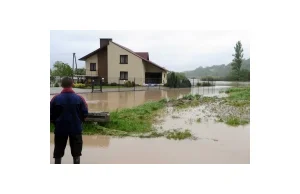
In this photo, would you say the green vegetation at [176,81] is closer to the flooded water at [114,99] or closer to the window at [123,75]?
the window at [123,75]

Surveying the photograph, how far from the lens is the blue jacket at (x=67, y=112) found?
3.47 meters

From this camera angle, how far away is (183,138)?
219 inches

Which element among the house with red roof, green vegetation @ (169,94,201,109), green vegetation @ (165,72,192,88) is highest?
the house with red roof

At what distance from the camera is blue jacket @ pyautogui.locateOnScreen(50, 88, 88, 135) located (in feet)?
11.4

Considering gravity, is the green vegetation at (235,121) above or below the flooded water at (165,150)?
above

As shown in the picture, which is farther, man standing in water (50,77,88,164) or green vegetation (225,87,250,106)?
green vegetation (225,87,250,106)

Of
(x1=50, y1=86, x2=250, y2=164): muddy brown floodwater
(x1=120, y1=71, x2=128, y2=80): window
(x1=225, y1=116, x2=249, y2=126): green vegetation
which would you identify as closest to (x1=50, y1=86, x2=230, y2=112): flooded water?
(x1=225, y1=116, x2=249, y2=126): green vegetation

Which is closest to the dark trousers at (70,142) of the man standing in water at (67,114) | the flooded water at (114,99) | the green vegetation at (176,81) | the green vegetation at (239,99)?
the man standing in water at (67,114)

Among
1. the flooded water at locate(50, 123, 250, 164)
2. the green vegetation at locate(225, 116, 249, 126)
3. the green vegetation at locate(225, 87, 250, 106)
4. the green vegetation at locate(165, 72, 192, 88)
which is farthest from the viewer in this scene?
the green vegetation at locate(165, 72, 192, 88)

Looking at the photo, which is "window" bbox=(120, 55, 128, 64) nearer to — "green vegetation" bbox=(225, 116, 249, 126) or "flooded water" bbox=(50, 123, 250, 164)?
"green vegetation" bbox=(225, 116, 249, 126)

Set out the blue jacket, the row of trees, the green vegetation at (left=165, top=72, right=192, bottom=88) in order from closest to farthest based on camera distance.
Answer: the blue jacket, the row of trees, the green vegetation at (left=165, top=72, right=192, bottom=88)

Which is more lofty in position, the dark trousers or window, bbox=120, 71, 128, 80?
window, bbox=120, 71, 128, 80

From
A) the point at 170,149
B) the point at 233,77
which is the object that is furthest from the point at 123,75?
the point at 170,149

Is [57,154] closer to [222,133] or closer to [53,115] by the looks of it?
[53,115]
